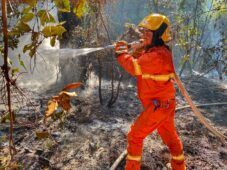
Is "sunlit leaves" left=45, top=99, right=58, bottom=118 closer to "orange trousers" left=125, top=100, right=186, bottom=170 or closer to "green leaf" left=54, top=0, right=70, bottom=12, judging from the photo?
"green leaf" left=54, top=0, right=70, bottom=12

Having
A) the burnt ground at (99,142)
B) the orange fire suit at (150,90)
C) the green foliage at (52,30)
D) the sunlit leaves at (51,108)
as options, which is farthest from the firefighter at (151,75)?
the green foliage at (52,30)

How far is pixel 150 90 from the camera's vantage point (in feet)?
11.4

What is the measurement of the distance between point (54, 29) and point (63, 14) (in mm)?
6269

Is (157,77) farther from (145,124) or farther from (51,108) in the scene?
(51,108)

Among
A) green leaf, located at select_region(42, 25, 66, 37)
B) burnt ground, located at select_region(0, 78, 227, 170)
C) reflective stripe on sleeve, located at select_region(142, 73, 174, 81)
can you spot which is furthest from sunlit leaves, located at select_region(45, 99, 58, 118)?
burnt ground, located at select_region(0, 78, 227, 170)

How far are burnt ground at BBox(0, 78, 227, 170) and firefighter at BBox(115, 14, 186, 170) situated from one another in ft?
2.69

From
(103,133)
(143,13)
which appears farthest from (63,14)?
(143,13)

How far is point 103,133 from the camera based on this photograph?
489 centimetres

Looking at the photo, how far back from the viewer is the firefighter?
10.8 feet

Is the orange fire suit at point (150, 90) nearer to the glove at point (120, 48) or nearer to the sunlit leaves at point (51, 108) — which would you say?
the glove at point (120, 48)

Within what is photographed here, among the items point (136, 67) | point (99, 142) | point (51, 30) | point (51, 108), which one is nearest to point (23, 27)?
point (51, 30)

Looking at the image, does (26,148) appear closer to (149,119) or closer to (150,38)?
(149,119)

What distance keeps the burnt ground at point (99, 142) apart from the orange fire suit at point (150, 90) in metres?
0.77

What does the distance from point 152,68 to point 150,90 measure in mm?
288
